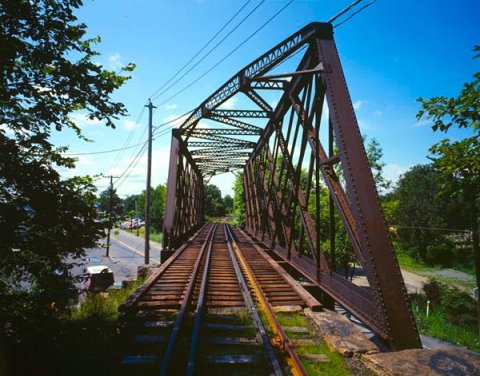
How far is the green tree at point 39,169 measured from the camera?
9.86 ft

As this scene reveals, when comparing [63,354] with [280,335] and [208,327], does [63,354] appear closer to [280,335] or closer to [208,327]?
[208,327]

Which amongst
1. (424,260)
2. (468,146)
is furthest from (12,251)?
(424,260)

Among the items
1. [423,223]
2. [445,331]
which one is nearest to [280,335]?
[445,331]

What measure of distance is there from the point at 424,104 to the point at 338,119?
2.38 metres

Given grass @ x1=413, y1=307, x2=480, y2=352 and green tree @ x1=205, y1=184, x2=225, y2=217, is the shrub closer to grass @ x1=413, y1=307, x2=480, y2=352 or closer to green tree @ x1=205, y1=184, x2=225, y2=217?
grass @ x1=413, y1=307, x2=480, y2=352

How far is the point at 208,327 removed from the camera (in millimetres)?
4199

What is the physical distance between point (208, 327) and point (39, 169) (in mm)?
3329

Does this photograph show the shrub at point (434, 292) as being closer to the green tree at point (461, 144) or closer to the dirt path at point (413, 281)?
the dirt path at point (413, 281)

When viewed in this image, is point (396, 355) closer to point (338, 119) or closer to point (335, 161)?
point (335, 161)

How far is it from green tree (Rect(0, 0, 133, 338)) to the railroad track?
54.2 inches

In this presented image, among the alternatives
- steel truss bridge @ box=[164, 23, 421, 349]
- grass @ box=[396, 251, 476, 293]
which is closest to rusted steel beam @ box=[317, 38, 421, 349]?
steel truss bridge @ box=[164, 23, 421, 349]

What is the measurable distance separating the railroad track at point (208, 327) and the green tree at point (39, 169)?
1.38 m

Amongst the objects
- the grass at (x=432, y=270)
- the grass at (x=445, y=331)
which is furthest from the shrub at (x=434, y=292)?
the grass at (x=432, y=270)

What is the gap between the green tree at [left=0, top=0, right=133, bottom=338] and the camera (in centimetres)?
300
